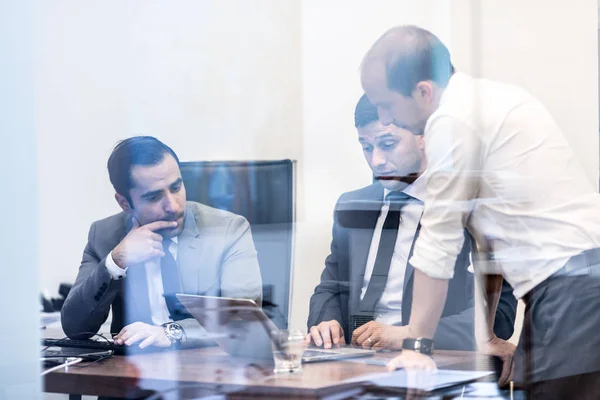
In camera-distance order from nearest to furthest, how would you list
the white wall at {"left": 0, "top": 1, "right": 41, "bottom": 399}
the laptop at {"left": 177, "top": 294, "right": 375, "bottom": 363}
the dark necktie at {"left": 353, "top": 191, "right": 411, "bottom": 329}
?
the white wall at {"left": 0, "top": 1, "right": 41, "bottom": 399} → the laptop at {"left": 177, "top": 294, "right": 375, "bottom": 363} → the dark necktie at {"left": 353, "top": 191, "right": 411, "bottom": 329}

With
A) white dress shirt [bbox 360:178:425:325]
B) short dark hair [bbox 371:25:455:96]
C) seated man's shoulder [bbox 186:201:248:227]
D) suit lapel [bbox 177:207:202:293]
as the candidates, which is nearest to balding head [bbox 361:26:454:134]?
short dark hair [bbox 371:25:455:96]

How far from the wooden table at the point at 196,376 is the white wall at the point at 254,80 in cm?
24

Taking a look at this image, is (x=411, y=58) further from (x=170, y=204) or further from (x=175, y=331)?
(x=175, y=331)

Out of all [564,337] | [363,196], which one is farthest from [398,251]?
[564,337]

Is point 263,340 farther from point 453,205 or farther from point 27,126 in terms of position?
point 27,126

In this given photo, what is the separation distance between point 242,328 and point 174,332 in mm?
264

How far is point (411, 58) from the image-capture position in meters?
1.95

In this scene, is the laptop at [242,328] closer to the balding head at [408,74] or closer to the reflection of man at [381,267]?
the reflection of man at [381,267]

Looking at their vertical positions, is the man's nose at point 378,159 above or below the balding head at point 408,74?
below

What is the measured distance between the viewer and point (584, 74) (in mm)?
1813

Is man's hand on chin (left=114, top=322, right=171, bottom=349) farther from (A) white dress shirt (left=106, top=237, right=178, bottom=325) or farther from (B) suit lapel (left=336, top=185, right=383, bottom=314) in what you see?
(B) suit lapel (left=336, top=185, right=383, bottom=314)

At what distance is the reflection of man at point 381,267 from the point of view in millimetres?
1922

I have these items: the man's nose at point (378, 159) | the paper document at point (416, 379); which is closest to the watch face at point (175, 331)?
the paper document at point (416, 379)

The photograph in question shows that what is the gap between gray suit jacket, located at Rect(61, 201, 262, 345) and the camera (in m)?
2.00
